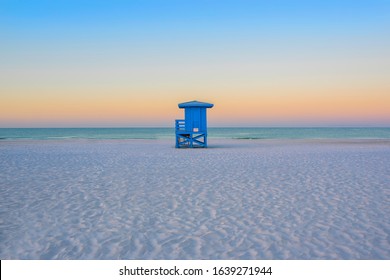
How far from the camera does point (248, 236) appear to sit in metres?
4.45

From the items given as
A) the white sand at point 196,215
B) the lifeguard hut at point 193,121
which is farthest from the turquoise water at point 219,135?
the white sand at point 196,215

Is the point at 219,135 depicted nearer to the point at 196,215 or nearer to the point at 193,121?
the point at 193,121

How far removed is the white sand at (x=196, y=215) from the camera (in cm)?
404

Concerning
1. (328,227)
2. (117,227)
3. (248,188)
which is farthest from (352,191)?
(117,227)

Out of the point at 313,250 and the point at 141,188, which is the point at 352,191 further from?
the point at 141,188

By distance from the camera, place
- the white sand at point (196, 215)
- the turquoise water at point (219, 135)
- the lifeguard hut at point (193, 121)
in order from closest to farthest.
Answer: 1. the white sand at point (196, 215)
2. the lifeguard hut at point (193, 121)
3. the turquoise water at point (219, 135)

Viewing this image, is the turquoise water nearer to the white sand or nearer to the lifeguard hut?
the lifeguard hut

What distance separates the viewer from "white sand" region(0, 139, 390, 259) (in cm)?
404

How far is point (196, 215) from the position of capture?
5406 millimetres

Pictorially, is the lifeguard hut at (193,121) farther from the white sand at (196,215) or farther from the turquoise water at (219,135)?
the turquoise water at (219,135)

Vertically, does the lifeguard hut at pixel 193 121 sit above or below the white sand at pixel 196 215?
above
